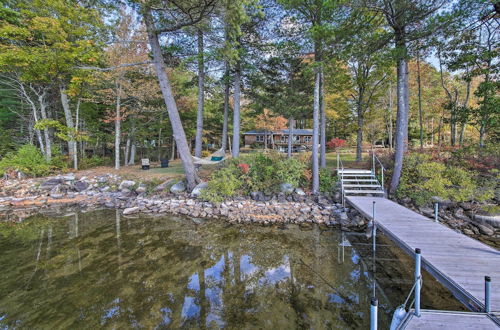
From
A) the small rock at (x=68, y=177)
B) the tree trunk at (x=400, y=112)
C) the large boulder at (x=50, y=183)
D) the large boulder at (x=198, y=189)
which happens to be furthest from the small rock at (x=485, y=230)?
the large boulder at (x=50, y=183)

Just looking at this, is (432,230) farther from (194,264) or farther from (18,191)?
(18,191)

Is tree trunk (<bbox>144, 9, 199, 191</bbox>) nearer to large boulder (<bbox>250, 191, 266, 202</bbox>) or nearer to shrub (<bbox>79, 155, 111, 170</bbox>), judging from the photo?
large boulder (<bbox>250, 191, 266, 202</bbox>)

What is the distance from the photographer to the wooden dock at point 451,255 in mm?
2121

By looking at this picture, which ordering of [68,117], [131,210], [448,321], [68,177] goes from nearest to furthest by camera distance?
[448,321], [131,210], [68,177], [68,117]

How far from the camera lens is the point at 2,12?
739cm

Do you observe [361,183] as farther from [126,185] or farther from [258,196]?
[126,185]

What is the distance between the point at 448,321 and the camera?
74.8 inches

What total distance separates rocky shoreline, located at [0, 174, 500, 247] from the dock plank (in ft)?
4.77

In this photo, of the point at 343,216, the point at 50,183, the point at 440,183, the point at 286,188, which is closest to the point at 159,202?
the point at 286,188

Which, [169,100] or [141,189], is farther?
[141,189]

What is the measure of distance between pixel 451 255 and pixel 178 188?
7082mm

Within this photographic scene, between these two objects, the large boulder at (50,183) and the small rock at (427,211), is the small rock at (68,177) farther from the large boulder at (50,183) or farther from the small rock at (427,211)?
the small rock at (427,211)

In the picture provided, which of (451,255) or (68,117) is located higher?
(68,117)

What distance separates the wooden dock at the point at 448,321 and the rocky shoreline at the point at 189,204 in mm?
3405
